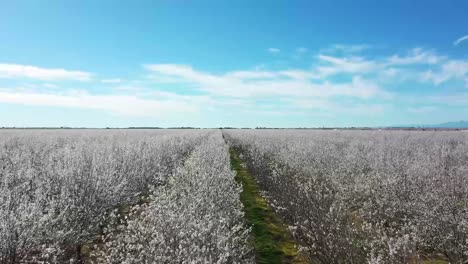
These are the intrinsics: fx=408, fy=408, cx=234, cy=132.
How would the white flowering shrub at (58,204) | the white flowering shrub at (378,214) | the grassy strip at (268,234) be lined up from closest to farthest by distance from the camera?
the white flowering shrub at (58,204)
the white flowering shrub at (378,214)
the grassy strip at (268,234)

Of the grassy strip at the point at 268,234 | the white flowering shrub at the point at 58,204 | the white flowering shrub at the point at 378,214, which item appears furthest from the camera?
the grassy strip at the point at 268,234

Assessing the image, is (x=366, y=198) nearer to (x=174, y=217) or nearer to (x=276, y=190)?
(x=276, y=190)

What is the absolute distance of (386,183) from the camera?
41.8ft

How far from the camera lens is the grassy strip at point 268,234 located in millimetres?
10852

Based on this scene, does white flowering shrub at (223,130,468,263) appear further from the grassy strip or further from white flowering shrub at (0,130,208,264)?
white flowering shrub at (0,130,208,264)

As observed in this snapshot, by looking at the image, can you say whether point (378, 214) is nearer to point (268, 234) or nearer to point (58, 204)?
point (268, 234)

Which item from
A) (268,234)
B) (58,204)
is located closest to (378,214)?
(268,234)

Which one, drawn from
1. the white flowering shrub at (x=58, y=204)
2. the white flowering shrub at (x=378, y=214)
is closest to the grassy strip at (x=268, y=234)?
the white flowering shrub at (x=378, y=214)

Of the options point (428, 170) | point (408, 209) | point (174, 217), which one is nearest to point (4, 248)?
point (174, 217)

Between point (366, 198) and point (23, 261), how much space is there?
10.0m

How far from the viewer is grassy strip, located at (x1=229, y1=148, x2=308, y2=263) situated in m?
10.9

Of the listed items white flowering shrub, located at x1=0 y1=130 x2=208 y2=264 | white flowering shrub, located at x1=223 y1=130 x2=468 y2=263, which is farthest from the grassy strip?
white flowering shrub, located at x1=0 y1=130 x2=208 y2=264

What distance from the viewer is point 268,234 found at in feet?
42.5

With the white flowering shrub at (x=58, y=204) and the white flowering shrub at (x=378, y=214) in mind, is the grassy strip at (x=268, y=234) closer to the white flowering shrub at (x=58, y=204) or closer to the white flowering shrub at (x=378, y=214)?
the white flowering shrub at (x=378, y=214)
